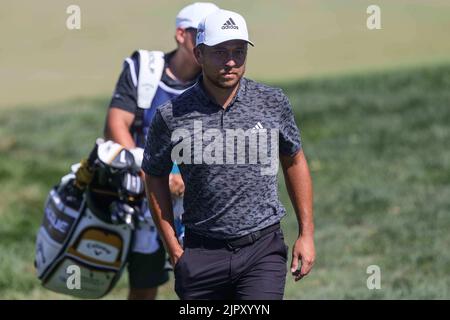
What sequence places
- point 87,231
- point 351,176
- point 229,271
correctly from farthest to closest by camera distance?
point 351,176 < point 87,231 < point 229,271

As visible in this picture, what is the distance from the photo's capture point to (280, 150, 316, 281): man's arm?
19.2ft

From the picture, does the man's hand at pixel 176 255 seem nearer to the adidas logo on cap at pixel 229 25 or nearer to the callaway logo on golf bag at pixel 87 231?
the adidas logo on cap at pixel 229 25

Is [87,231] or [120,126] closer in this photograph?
[120,126]

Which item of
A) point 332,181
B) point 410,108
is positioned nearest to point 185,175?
point 332,181

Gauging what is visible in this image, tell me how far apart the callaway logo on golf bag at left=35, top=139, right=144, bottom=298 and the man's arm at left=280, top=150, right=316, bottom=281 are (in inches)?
64.0

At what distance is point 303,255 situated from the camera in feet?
19.1

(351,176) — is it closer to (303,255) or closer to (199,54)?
(303,255)

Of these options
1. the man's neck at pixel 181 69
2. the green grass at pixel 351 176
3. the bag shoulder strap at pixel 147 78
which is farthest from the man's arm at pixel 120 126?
the green grass at pixel 351 176

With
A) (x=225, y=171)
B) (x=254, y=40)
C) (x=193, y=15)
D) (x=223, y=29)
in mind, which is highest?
(x=223, y=29)

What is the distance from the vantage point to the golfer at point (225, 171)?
5.60 metres

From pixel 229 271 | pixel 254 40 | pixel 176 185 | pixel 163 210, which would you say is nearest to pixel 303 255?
pixel 229 271

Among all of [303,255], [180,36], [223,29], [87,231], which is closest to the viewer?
[223,29]

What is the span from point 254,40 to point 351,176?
511cm
